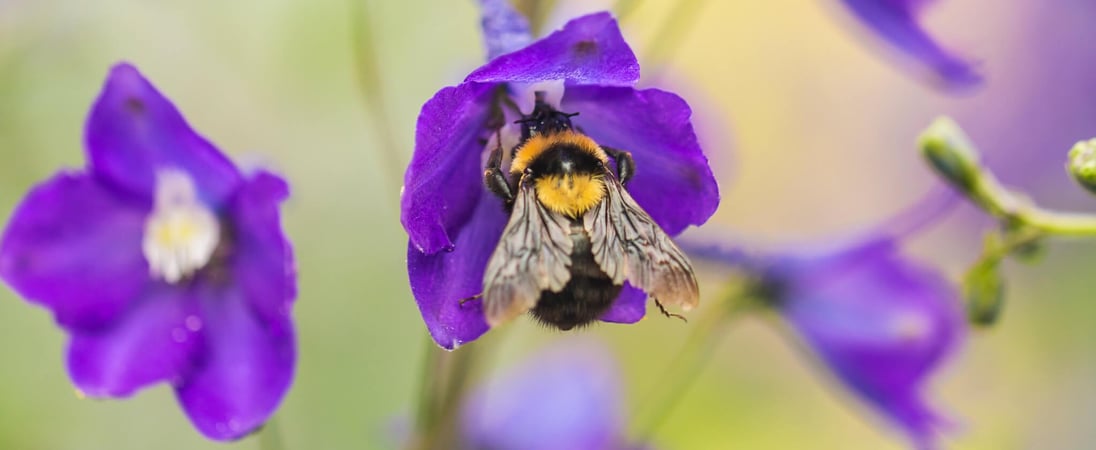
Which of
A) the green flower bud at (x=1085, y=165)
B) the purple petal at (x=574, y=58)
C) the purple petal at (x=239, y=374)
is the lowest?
the purple petal at (x=239, y=374)

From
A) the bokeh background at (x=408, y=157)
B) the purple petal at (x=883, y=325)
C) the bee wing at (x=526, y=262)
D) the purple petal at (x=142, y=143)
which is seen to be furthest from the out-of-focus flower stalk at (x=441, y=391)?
the purple petal at (x=883, y=325)

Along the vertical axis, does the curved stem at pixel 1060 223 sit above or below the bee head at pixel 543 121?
above

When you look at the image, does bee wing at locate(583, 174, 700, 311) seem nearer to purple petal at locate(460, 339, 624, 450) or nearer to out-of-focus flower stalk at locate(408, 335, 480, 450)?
out-of-focus flower stalk at locate(408, 335, 480, 450)

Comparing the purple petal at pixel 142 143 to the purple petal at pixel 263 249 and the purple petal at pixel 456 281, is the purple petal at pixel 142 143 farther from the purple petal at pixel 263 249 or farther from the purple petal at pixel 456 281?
the purple petal at pixel 456 281

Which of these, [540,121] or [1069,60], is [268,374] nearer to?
[540,121]

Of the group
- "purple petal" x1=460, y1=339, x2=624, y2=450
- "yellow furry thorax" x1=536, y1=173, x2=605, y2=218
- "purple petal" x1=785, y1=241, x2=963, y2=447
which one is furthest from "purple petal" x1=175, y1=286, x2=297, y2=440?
"purple petal" x1=785, y1=241, x2=963, y2=447

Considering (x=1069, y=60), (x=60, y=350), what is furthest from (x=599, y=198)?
(x=1069, y=60)
